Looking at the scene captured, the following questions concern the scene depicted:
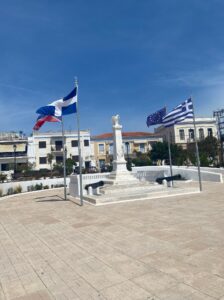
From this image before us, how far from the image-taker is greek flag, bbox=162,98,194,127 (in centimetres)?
1598

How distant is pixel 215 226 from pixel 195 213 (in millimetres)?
1964

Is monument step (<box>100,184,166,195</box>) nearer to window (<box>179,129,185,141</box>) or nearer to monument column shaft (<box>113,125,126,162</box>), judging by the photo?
monument column shaft (<box>113,125,126,162</box>)

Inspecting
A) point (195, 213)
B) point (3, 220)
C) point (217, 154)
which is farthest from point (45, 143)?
point (195, 213)

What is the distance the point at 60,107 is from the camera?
13.9 m

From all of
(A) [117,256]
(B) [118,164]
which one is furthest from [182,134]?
(A) [117,256]

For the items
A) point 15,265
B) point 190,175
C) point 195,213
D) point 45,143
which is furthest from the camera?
point 45,143

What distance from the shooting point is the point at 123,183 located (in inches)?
675

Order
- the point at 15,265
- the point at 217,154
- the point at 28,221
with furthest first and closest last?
the point at 217,154
the point at 28,221
the point at 15,265

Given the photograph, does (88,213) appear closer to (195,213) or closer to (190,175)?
(195,213)

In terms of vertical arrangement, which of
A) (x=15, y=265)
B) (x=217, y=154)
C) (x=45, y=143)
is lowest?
(x=15, y=265)

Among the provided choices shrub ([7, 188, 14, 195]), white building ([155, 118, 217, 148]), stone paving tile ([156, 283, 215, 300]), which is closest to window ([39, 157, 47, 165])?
white building ([155, 118, 217, 148])

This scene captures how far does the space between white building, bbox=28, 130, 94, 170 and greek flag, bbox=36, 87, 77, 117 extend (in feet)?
134

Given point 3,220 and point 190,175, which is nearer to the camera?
point 3,220

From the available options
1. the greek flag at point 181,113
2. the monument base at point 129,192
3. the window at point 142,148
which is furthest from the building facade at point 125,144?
the monument base at point 129,192
